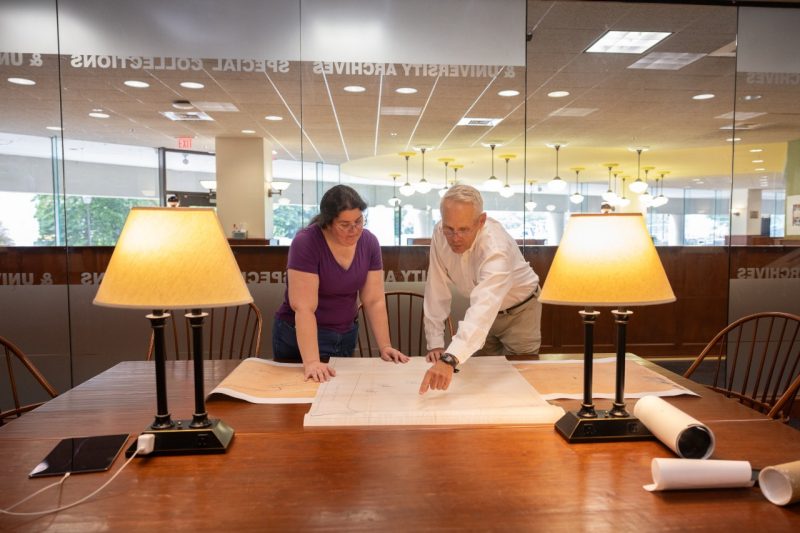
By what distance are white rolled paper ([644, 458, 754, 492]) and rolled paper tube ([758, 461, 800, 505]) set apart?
0.09ft

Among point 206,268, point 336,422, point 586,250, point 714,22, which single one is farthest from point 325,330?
point 714,22

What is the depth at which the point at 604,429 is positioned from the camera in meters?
1.13

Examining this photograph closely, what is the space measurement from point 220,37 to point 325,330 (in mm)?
2504

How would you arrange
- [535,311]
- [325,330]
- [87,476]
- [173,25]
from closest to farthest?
[87,476] → [325,330] → [535,311] → [173,25]

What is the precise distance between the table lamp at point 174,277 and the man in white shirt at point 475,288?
0.58m

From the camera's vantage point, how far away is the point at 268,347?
11.8 ft

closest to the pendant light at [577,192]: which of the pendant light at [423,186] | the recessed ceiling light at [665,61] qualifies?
the recessed ceiling light at [665,61]

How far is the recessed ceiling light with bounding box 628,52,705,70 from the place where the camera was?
3.82 meters

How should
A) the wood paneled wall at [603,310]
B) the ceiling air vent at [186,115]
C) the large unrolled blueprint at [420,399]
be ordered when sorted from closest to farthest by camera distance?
1. the large unrolled blueprint at [420,399]
2. the wood paneled wall at [603,310]
3. the ceiling air vent at [186,115]

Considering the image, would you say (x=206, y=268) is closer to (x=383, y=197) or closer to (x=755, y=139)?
(x=383, y=197)

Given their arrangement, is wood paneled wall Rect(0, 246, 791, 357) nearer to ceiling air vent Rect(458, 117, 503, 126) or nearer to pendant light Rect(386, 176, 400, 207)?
pendant light Rect(386, 176, 400, 207)

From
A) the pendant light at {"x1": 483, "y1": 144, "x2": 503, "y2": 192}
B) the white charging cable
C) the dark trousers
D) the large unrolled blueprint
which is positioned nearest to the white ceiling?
the pendant light at {"x1": 483, "y1": 144, "x2": 503, "y2": 192}

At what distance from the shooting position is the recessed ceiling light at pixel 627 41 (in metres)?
3.70

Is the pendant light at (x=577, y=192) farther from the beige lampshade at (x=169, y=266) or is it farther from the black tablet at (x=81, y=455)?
the black tablet at (x=81, y=455)
